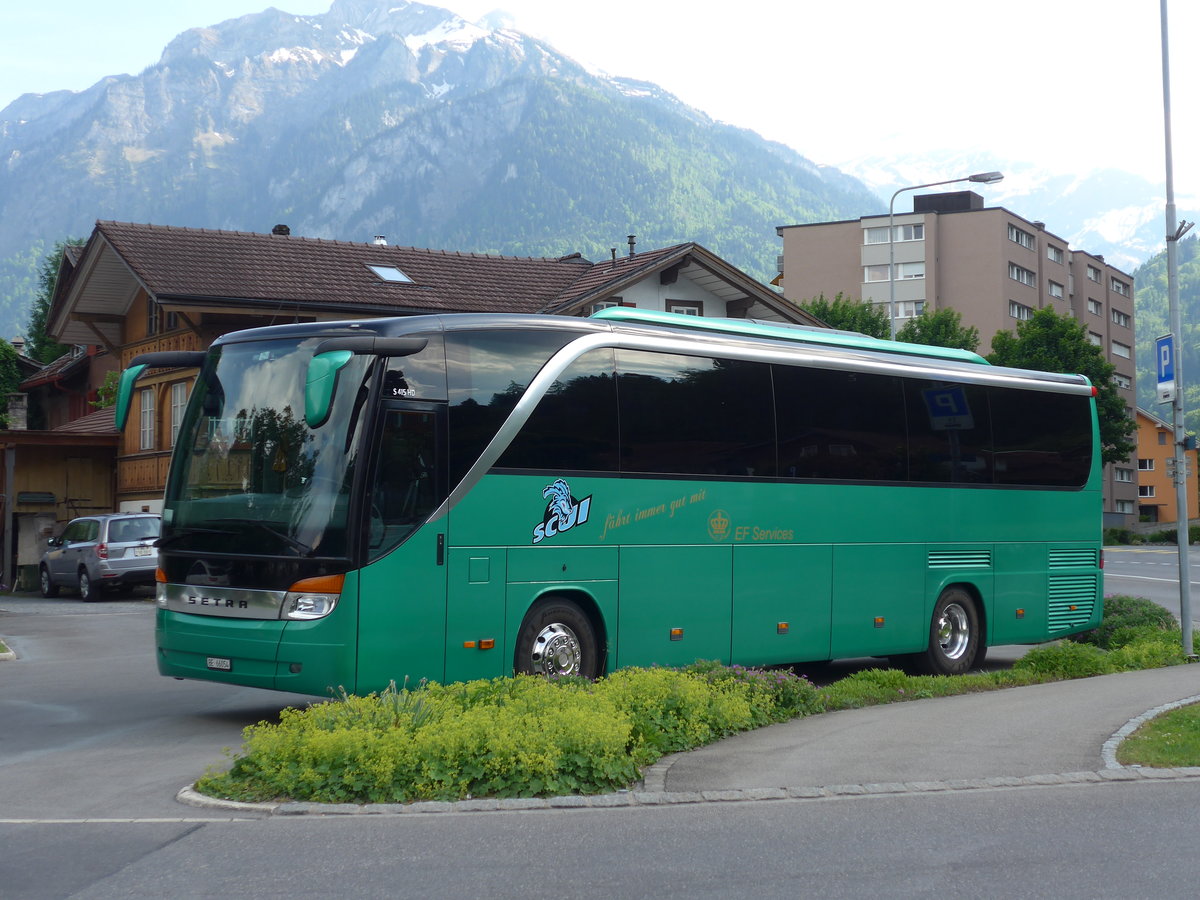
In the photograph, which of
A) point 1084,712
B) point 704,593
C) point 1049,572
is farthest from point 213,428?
point 1049,572

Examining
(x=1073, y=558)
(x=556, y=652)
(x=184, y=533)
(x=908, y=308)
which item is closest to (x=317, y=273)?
(x=1073, y=558)

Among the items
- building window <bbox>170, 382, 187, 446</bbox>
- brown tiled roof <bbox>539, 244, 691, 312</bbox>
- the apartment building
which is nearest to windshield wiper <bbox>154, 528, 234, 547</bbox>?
brown tiled roof <bbox>539, 244, 691, 312</bbox>

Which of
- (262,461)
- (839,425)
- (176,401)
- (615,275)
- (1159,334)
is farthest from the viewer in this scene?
(1159,334)

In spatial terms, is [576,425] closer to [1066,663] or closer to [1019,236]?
[1066,663]

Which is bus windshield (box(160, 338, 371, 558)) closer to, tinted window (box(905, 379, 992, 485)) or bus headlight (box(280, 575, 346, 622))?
bus headlight (box(280, 575, 346, 622))

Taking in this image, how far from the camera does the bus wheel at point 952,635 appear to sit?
16.1 m

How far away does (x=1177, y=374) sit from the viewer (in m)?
17.3

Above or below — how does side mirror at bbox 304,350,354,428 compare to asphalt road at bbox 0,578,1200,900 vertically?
above

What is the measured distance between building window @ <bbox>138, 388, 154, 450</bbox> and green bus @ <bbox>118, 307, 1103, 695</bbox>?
93.0ft

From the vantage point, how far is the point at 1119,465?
11025cm

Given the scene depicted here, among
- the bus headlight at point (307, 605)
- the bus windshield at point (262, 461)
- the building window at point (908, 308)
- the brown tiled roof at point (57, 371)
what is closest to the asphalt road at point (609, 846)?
the bus headlight at point (307, 605)

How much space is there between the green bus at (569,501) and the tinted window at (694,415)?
0.03 m

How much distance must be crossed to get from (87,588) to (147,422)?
10.7m

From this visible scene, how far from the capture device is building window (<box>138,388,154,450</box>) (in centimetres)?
3997
